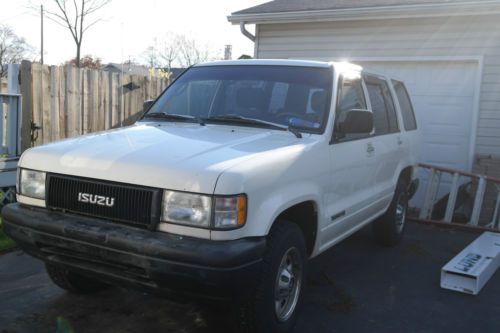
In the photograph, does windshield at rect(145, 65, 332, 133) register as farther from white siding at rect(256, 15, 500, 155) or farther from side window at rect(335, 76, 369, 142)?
white siding at rect(256, 15, 500, 155)

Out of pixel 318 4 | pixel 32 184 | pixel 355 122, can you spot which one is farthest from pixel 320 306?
pixel 318 4

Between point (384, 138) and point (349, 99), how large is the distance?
87cm

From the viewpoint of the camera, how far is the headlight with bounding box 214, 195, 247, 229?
2.74 meters

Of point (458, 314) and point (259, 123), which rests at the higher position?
point (259, 123)

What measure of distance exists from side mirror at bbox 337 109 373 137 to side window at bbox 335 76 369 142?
6 cm

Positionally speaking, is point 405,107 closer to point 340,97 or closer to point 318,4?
point 340,97

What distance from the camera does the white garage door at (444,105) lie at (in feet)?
27.3

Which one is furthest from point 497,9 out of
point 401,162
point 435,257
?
point 435,257

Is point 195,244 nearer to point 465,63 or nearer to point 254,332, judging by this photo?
point 254,332

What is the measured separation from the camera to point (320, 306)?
4109mm

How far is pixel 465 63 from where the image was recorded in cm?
827

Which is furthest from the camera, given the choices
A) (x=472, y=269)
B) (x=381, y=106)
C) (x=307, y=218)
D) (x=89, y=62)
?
(x=89, y=62)

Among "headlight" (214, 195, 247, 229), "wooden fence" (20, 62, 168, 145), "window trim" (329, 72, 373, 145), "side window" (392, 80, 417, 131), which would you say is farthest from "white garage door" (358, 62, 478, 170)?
"headlight" (214, 195, 247, 229)

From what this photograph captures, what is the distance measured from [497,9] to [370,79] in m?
4.01
